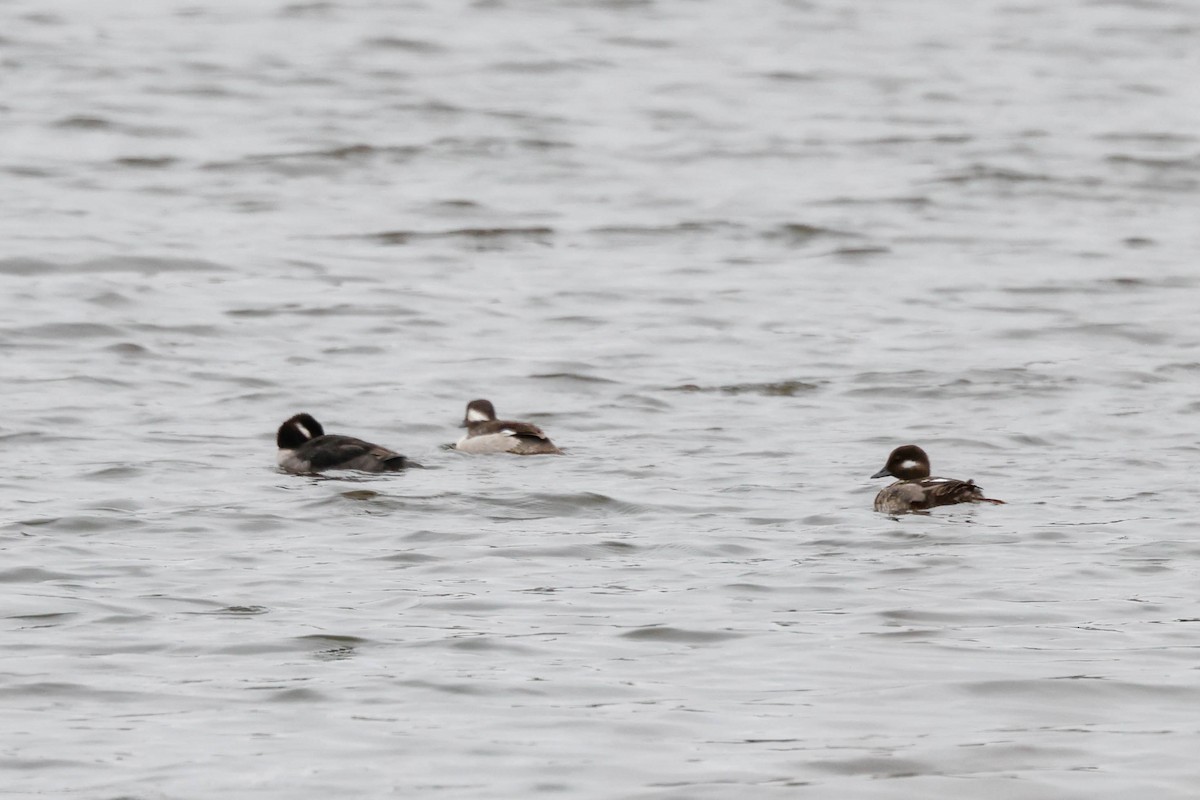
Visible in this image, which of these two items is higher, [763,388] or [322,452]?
[322,452]

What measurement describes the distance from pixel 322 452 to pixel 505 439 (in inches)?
46.6

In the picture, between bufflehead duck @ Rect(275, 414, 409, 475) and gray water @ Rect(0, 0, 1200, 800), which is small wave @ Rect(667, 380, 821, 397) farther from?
bufflehead duck @ Rect(275, 414, 409, 475)

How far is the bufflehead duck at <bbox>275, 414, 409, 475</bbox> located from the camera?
12.9m

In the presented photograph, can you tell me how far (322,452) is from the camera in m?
13.0

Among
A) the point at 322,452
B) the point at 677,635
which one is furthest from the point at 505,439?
the point at 677,635

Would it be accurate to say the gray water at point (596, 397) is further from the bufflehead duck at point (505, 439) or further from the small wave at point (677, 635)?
the bufflehead duck at point (505, 439)

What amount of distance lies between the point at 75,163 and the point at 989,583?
641 inches

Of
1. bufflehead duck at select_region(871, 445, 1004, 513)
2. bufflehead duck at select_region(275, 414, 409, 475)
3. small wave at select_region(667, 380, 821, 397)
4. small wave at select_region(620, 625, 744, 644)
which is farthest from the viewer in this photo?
small wave at select_region(667, 380, 821, 397)

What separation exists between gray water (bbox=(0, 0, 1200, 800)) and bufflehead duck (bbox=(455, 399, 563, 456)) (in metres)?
0.28

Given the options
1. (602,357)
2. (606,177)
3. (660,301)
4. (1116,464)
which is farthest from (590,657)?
(606,177)

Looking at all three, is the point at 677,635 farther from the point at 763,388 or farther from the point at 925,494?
the point at 763,388

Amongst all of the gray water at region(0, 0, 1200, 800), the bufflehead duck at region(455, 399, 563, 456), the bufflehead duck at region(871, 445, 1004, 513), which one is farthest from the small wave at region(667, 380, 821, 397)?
the bufflehead duck at region(871, 445, 1004, 513)

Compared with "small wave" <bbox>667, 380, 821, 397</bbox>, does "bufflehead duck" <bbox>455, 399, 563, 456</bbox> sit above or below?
above

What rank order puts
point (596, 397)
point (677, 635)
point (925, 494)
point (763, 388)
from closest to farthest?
point (677, 635), point (925, 494), point (596, 397), point (763, 388)
